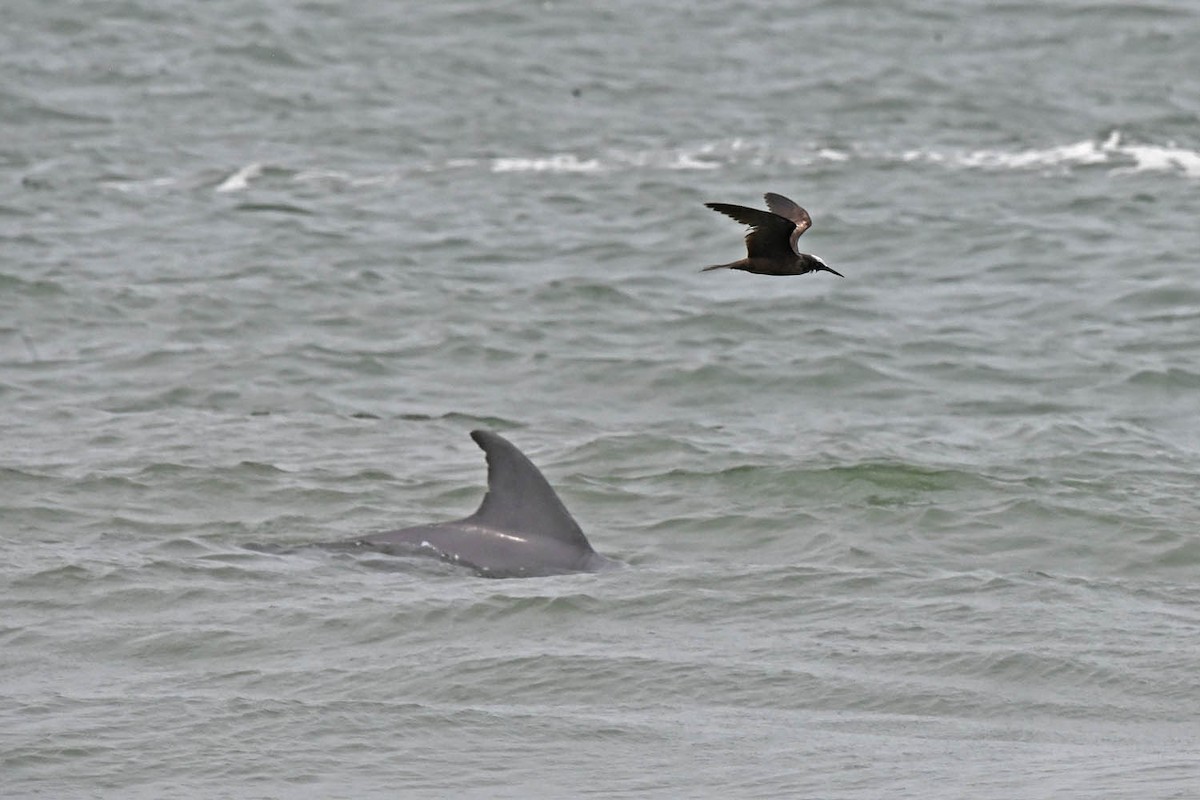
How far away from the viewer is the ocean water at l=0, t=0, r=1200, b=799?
8.47 meters

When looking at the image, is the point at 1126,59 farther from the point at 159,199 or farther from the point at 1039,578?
the point at 1039,578

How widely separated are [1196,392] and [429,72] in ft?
44.6

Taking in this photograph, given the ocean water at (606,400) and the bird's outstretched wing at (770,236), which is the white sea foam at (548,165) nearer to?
the ocean water at (606,400)

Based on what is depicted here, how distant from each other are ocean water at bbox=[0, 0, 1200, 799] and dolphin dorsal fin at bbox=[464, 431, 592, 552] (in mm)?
369

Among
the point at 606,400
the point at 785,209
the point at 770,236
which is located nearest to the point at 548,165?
the point at 606,400

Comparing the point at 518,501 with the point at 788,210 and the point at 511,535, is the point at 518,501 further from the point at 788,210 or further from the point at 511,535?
the point at 788,210

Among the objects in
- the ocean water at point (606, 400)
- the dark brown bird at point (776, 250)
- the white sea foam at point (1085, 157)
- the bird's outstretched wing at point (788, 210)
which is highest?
the bird's outstretched wing at point (788, 210)

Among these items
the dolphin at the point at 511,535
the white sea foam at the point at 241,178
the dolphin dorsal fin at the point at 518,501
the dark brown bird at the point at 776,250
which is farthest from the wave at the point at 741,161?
the dark brown bird at the point at 776,250

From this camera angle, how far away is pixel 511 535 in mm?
10531

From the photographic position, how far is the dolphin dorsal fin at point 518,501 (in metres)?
10.3

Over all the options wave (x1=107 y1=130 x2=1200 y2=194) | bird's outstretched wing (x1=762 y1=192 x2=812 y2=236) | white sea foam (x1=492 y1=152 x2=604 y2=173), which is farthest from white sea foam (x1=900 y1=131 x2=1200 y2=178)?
bird's outstretched wing (x1=762 y1=192 x2=812 y2=236)

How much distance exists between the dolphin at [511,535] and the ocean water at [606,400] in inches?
6.9

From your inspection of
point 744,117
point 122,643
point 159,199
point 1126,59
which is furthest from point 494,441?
point 1126,59

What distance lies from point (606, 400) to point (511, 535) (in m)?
4.24
